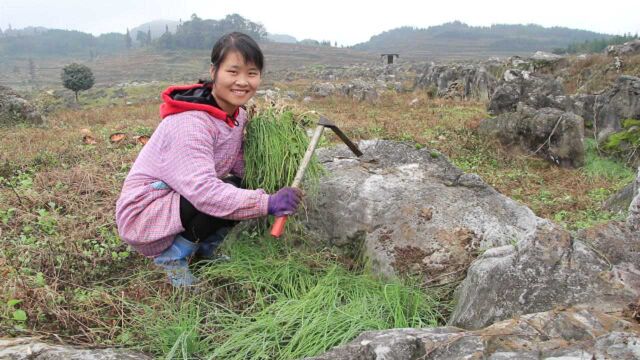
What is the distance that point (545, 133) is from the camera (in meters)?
8.35

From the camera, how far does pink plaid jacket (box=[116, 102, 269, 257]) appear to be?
9.17 feet

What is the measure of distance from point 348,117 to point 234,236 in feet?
32.0

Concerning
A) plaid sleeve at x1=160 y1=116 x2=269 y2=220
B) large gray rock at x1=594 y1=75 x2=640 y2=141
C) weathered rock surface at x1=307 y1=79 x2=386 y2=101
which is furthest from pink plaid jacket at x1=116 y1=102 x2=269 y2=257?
weathered rock surface at x1=307 y1=79 x2=386 y2=101

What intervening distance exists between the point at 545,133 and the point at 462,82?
1165 cm

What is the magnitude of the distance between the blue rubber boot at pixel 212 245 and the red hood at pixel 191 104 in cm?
77

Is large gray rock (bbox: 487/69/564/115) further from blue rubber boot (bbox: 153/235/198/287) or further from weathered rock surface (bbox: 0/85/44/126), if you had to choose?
weathered rock surface (bbox: 0/85/44/126)

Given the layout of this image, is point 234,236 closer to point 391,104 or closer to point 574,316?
point 574,316

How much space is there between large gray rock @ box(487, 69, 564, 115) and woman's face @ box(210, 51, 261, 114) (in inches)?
372

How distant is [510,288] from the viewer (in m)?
2.26

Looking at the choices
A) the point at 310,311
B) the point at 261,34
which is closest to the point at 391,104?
the point at 310,311

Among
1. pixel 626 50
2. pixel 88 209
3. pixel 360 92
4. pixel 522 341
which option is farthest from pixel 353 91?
pixel 522 341

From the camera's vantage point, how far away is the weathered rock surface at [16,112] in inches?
446

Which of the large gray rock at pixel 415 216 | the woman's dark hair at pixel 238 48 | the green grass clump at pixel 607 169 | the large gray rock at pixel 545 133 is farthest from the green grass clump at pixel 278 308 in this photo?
the large gray rock at pixel 545 133

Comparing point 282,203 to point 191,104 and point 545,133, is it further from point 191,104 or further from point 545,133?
point 545,133
